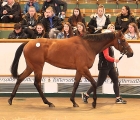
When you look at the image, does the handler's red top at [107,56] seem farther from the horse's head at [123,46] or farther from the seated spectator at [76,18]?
the seated spectator at [76,18]

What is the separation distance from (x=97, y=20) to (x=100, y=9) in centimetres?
34

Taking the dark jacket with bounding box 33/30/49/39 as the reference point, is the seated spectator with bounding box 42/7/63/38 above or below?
above

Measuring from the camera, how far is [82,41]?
8789mm

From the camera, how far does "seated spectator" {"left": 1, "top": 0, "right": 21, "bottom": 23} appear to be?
12.5m

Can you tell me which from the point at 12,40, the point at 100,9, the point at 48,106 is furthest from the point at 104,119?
the point at 100,9

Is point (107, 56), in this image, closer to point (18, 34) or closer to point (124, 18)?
point (18, 34)

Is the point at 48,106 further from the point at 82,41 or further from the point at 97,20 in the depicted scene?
the point at 97,20

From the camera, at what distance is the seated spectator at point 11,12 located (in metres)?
12.5

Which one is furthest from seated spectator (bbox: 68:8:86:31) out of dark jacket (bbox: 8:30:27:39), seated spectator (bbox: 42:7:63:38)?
dark jacket (bbox: 8:30:27:39)

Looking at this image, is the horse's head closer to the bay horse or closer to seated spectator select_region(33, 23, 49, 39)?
the bay horse

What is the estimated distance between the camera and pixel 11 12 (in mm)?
12594

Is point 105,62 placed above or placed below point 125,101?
above

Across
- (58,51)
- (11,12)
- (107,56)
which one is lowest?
(107,56)

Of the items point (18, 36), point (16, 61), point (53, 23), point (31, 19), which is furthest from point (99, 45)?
point (31, 19)
